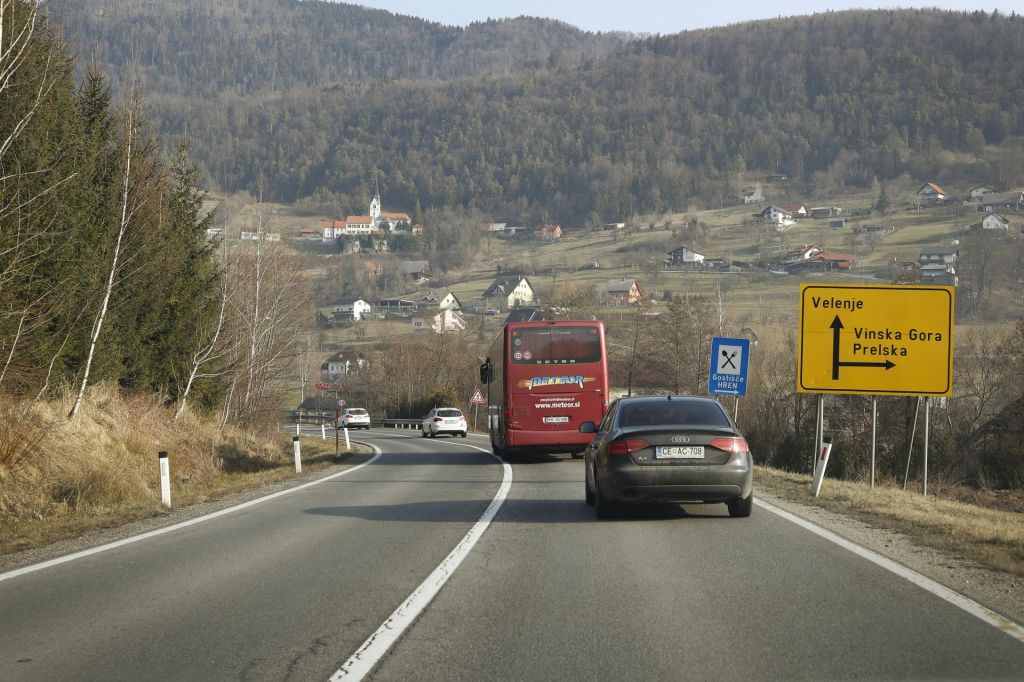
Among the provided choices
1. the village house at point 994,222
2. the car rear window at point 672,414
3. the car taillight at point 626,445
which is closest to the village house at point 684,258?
the village house at point 994,222

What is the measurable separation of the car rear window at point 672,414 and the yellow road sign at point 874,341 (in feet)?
19.0

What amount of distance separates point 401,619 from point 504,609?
0.79m

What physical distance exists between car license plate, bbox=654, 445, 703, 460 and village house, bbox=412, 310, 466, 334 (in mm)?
89141

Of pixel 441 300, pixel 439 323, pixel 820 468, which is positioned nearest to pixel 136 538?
pixel 820 468

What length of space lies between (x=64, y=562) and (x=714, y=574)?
6.18m

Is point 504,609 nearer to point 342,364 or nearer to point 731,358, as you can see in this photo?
point 731,358

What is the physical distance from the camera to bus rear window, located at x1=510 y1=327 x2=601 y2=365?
28438 mm

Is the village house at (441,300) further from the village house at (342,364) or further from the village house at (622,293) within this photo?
the village house at (342,364)

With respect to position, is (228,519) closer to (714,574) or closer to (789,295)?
(714,574)

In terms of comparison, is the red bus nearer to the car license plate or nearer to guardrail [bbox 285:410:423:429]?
the car license plate

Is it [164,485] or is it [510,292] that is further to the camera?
[510,292]

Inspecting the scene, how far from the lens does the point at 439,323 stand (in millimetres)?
109312

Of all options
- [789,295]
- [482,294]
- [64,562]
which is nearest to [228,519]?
[64,562]

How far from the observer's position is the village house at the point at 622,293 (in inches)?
4516
